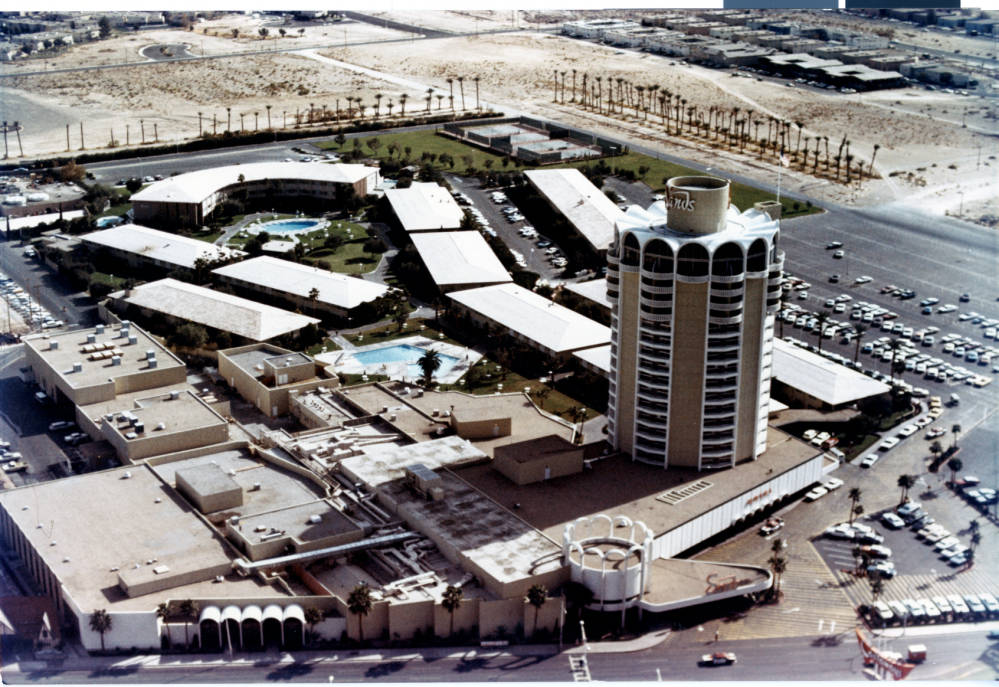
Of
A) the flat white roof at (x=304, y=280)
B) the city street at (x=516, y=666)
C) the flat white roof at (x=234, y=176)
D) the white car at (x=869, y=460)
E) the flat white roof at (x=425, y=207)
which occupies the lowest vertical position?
the city street at (x=516, y=666)

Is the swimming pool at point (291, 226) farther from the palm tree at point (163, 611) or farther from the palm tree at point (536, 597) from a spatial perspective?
the palm tree at point (536, 597)

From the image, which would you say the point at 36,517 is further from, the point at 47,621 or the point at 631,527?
the point at 631,527

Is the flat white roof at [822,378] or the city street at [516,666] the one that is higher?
the flat white roof at [822,378]

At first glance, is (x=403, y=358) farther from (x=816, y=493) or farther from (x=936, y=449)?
(x=936, y=449)

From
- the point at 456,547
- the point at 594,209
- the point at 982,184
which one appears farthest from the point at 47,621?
the point at 982,184

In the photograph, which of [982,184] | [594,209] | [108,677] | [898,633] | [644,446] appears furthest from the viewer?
[982,184]

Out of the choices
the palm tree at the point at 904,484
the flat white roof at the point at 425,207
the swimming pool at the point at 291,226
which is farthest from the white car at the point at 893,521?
the swimming pool at the point at 291,226
